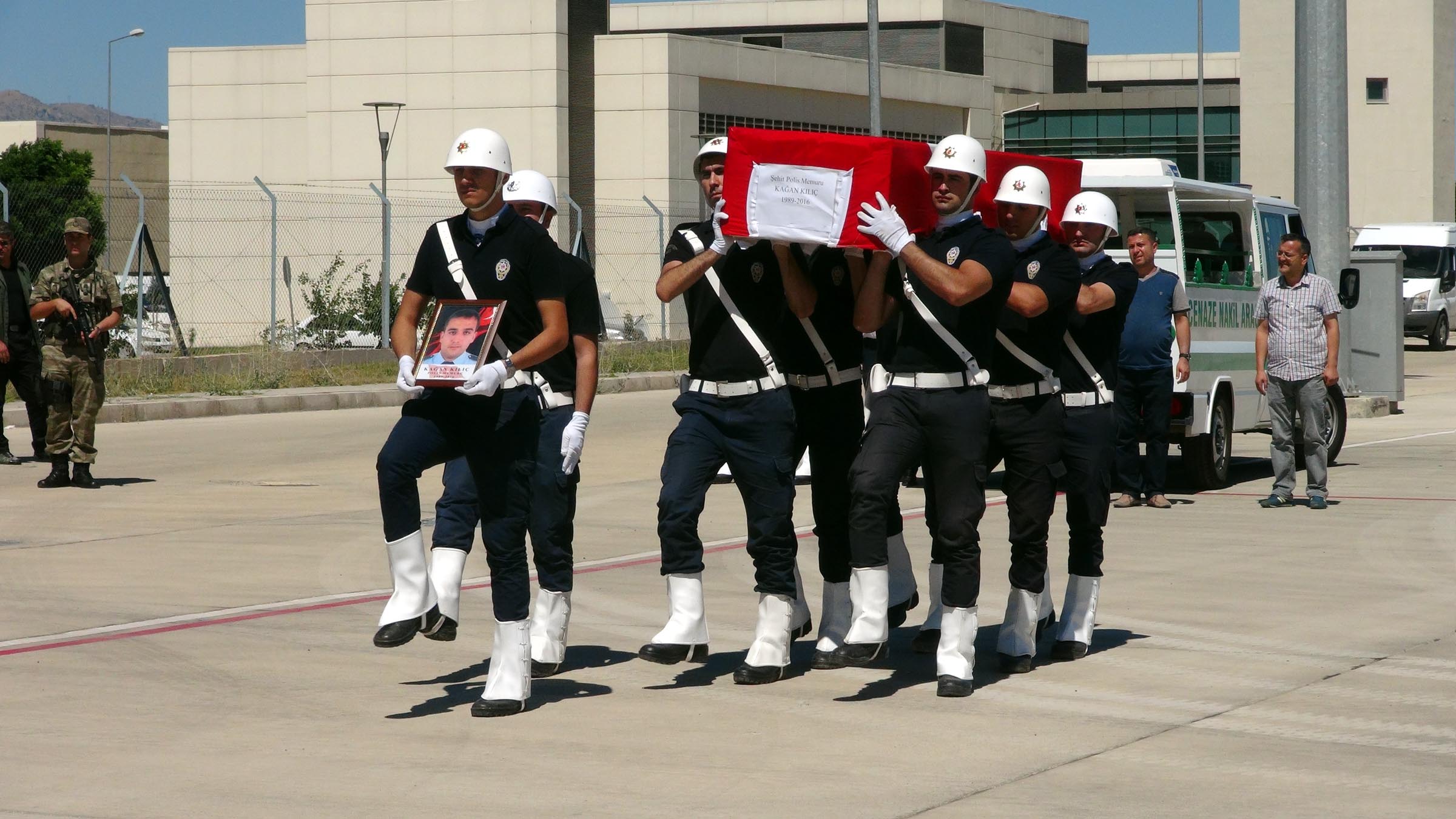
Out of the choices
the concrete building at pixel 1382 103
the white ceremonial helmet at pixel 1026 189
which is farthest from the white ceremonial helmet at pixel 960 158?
the concrete building at pixel 1382 103

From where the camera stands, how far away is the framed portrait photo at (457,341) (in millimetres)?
6453

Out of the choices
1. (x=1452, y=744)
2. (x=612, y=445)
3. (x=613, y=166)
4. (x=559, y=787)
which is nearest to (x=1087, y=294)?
(x=1452, y=744)

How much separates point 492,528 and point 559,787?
127 centimetres

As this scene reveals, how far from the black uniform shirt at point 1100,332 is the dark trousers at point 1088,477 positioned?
0.46 ft

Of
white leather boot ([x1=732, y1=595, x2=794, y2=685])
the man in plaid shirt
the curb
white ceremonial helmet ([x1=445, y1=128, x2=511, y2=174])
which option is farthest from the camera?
the curb

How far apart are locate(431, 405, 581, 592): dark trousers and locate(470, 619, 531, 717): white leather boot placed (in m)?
0.53

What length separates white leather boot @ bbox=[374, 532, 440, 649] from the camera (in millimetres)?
6711

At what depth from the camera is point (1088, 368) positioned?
8.07 m

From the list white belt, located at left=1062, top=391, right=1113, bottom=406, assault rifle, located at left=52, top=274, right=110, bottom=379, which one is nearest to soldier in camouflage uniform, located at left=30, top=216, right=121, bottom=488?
assault rifle, located at left=52, top=274, right=110, bottom=379

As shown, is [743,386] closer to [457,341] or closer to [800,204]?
[800,204]

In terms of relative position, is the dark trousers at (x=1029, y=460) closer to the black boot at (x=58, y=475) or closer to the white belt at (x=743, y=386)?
the white belt at (x=743, y=386)

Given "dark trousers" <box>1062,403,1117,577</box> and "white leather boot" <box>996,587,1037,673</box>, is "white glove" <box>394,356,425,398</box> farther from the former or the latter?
"dark trousers" <box>1062,403,1117,577</box>

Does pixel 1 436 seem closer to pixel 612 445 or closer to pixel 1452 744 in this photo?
pixel 612 445

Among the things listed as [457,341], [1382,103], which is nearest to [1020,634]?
[457,341]
